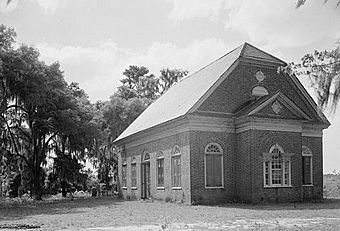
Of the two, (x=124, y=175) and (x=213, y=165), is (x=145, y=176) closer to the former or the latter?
(x=124, y=175)

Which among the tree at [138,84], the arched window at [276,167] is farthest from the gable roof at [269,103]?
the tree at [138,84]

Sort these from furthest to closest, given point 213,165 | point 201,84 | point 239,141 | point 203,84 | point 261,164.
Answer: point 201,84, point 203,84, point 239,141, point 213,165, point 261,164

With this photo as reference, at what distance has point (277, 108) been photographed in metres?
26.3

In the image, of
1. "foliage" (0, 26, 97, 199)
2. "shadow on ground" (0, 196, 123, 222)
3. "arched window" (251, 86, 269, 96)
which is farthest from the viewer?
"foliage" (0, 26, 97, 199)

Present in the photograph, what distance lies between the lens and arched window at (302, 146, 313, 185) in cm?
2948

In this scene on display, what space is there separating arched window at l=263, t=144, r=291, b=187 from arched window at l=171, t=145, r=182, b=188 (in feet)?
15.0

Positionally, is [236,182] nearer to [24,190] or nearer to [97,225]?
[97,225]

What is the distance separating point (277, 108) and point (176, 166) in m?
6.28

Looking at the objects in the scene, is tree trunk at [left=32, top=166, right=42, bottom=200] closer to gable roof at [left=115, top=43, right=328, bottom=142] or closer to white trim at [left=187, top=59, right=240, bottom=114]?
gable roof at [left=115, top=43, right=328, bottom=142]

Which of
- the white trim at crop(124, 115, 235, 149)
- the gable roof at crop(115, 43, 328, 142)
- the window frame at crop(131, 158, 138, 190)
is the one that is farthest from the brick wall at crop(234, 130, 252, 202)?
the window frame at crop(131, 158, 138, 190)

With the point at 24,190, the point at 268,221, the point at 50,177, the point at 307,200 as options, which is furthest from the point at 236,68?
the point at 24,190

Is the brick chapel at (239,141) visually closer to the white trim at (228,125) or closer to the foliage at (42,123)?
the white trim at (228,125)

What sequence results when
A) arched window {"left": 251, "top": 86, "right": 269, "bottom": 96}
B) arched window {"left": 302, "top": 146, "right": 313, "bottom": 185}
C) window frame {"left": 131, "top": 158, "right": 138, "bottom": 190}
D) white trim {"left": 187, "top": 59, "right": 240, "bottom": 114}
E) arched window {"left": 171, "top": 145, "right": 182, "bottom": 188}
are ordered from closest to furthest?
white trim {"left": 187, "top": 59, "right": 240, "bottom": 114} < arched window {"left": 171, "top": 145, "right": 182, "bottom": 188} < arched window {"left": 251, "top": 86, "right": 269, "bottom": 96} < arched window {"left": 302, "top": 146, "right": 313, "bottom": 185} < window frame {"left": 131, "top": 158, "right": 138, "bottom": 190}

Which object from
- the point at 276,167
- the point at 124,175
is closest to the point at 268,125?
the point at 276,167
